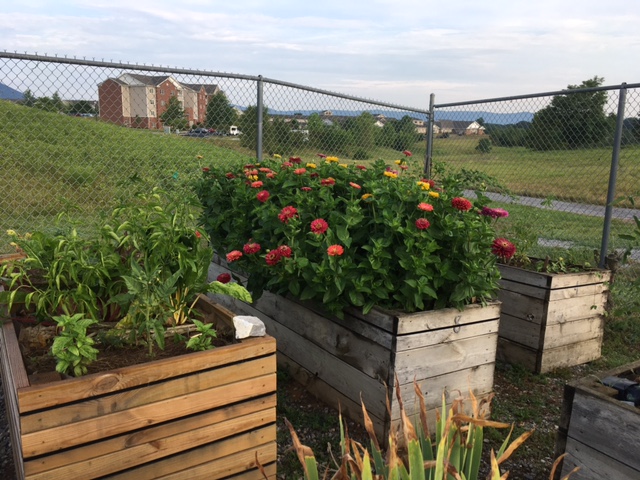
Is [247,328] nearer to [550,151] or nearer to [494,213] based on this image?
[494,213]

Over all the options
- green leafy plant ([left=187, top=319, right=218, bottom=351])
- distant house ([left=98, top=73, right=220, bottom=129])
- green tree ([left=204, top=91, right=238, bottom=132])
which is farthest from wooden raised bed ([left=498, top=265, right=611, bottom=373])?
distant house ([left=98, top=73, right=220, bottom=129])

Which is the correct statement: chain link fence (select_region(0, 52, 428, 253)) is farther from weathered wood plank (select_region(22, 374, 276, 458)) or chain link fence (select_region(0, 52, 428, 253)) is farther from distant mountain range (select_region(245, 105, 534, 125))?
weathered wood plank (select_region(22, 374, 276, 458))

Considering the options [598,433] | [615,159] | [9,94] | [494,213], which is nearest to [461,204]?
[494,213]

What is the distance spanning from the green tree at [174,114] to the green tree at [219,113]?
9.6 inches

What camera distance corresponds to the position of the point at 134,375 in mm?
1666

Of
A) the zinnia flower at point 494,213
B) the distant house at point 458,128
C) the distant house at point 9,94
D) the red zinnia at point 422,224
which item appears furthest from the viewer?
the distant house at point 458,128

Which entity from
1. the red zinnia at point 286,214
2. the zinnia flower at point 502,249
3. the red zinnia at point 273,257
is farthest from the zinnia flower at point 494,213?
the red zinnia at point 273,257

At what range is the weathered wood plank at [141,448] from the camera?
5.22 ft

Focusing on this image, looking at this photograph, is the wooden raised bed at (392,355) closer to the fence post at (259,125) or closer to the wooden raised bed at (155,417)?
the wooden raised bed at (155,417)

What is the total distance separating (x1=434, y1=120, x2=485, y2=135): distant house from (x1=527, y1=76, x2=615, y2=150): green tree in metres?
0.60

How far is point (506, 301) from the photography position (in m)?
3.54

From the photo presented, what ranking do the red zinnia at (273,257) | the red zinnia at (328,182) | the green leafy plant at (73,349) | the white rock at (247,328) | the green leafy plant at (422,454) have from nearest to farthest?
the green leafy plant at (422,454) → the green leafy plant at (73,349) → the white rock at (247,328) → the red zinnia at (273,257) → the red zinnia at (328,182)

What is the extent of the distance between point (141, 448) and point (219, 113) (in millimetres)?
3674

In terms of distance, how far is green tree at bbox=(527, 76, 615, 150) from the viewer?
15.8ft
